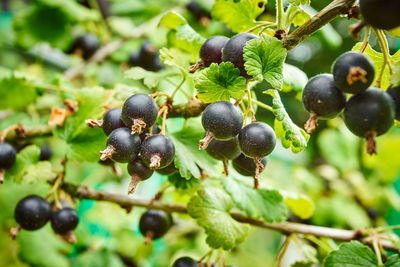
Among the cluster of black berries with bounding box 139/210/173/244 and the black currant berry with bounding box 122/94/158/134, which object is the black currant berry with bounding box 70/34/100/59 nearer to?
the cluster of black berries with bounding box 139/210/173/244

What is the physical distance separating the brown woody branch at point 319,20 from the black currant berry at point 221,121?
168 millimetres

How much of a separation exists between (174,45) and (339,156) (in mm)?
1469

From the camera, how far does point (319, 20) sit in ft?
2.10

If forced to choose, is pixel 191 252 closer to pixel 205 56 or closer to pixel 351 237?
pixel 351 237

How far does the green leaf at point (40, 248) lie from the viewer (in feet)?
4.18

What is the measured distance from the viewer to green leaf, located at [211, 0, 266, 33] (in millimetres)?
894

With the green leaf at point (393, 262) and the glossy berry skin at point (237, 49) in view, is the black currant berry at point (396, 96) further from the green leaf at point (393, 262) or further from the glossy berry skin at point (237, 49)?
the green leaf at point (393, 262)

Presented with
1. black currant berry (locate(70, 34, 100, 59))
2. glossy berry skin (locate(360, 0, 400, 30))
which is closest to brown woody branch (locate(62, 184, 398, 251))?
glossy berry skin (locate(360, 0, 400, 30))

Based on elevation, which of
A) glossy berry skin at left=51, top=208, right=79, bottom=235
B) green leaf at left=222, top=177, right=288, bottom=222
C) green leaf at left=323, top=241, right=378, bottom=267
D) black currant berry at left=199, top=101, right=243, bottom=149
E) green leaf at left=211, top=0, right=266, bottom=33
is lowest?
glossy berry skin at left=51, top=208, right=79, bottom=235

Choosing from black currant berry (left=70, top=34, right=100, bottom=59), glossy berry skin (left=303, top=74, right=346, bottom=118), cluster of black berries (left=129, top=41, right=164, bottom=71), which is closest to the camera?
glossy berry skin (left=303, top=74, right=346, bottom=118)

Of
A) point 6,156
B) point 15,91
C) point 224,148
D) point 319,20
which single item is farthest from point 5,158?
point 319,20

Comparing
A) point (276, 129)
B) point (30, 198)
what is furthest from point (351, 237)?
point (30, 198)

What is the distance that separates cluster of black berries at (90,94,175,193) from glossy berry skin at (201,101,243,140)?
91 millimetres

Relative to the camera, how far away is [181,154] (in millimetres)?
789
